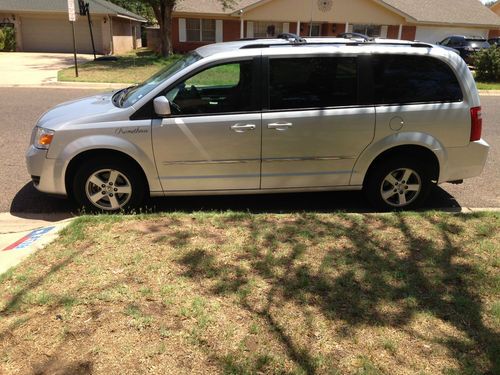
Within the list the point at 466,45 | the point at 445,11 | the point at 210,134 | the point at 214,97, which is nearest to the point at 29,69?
the point at 214,97

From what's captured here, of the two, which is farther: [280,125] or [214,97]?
[214,97]

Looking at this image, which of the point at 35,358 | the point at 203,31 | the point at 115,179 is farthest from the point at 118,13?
the point at 35,358

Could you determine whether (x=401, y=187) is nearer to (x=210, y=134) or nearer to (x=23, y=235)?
(x=210, y=134)

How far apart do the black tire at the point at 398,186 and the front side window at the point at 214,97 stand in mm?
1577

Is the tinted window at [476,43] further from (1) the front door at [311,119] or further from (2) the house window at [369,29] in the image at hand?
(1) the front door at [311,119]

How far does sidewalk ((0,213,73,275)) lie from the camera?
388cm

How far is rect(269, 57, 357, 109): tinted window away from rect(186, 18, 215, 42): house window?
96.3 ft

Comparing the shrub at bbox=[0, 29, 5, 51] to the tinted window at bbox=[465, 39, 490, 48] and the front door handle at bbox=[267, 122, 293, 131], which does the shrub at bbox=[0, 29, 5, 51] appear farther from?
the front door handle at bbox=[267, 122, 293, 131]

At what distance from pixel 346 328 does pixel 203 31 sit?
32243 mm

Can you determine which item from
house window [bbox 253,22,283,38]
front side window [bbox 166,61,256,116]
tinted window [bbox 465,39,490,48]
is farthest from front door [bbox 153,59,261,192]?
house window [bbox 253,22,283,38]

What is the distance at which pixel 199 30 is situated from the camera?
107 ft

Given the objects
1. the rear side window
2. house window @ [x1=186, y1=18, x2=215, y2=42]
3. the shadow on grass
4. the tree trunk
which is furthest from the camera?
house window @ [x1=186, y1=18, x2=215, y2=42]

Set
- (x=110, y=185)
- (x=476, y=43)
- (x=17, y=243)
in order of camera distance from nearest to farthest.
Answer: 1. (x=17, y=243)
2. (x=110, y=185)
3. (x=476, y=43)

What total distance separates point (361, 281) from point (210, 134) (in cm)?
220
